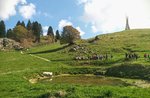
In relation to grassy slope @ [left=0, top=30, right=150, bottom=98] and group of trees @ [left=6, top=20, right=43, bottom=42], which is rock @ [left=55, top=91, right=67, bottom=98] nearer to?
grassy slope @ [left=0, top=30, right=150, bottom=98]

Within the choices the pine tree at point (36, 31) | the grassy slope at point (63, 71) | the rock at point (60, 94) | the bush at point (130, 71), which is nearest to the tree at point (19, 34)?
the pine tree at point (36, 31)

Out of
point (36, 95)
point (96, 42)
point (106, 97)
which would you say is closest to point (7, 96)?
point (36, 95)

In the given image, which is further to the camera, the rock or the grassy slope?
the grassy slope

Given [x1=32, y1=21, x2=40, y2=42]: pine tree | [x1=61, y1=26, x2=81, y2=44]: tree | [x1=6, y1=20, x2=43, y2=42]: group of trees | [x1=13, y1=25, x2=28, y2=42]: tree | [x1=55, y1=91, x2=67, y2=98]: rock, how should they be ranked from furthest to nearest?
[x1=32, y1=21, x2=40, y2=42]: pine tree
[x1=6, y1=20, x2=43, y2=42]: group of trees
[x1=13, y1=25, x2=28, y2=42]: tree
[x1=61, y1=26, x2=81, y2=44]: tree
[x1=55, y1=91, x2=67, y2=98]: rock

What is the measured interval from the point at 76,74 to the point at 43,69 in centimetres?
674

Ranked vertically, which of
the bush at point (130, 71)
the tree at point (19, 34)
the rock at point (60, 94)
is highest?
the tree at point (19, 34)

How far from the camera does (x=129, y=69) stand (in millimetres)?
64000

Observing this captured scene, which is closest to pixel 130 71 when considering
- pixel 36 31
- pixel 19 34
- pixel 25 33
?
pixel 19 34

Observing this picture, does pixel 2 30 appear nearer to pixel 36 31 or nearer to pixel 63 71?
pixel 36 31

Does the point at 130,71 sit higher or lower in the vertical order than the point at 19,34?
lower

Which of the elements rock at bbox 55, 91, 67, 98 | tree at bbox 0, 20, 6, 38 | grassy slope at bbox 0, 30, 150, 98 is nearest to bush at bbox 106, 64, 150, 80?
grassy slope at bbox 0, 30, 150, 98

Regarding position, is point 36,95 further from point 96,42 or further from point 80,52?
point 96,42

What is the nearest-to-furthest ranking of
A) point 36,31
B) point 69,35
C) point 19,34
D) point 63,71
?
point 63,71 → point 69,35 → point 19,34 → point 36,31

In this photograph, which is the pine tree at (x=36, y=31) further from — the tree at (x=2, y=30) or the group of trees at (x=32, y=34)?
the tree at (x=2, y=30)
